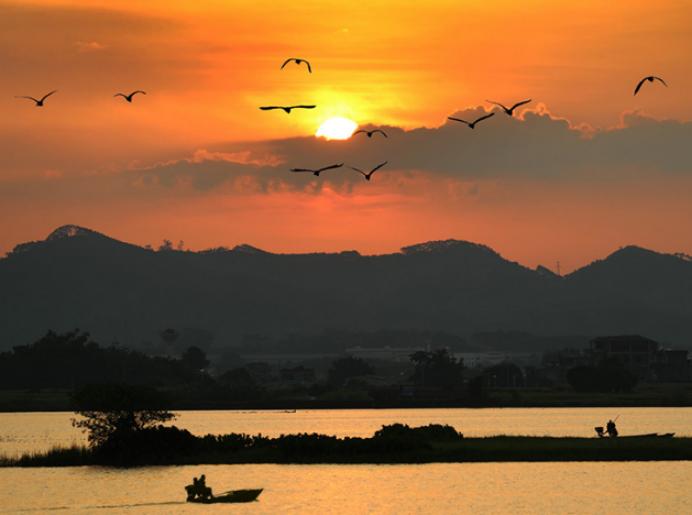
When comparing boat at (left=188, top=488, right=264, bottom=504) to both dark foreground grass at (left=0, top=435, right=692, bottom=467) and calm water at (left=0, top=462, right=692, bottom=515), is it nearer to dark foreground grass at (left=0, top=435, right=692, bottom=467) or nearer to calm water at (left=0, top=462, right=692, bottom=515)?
calm water at (left=0, top=462, right=692, bottom=515)

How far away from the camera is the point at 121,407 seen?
116188 millimetres

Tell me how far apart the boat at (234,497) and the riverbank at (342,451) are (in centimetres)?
1694

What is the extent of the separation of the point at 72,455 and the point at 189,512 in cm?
2902

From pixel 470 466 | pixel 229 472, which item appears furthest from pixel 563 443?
pixel 229 472

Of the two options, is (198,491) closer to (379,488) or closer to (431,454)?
(379,488)

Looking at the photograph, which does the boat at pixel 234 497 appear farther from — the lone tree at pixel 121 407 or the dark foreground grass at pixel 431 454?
the lone tree at pixel 121 407

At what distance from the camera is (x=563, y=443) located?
123 metres

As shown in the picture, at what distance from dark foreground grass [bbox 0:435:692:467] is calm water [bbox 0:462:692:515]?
0.92m

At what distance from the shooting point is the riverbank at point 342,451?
118 metres

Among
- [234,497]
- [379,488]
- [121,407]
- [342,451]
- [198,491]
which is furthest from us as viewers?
[342,451]

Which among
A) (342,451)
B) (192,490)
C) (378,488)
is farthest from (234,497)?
(342,451)

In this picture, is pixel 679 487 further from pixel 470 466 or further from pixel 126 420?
pixel 126 420

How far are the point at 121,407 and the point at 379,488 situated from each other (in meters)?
22.0

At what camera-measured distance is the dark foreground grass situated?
117875 mm
